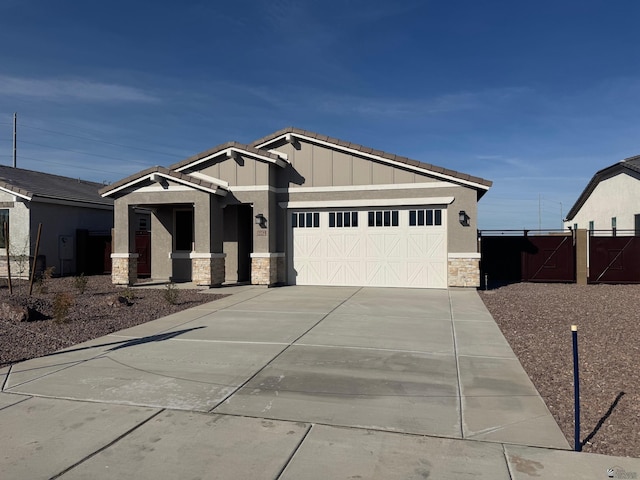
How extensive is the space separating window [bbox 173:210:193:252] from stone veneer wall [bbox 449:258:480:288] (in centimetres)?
1010

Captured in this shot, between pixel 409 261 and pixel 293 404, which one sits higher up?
pixel 409 261

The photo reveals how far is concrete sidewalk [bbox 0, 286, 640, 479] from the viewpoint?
3842mm

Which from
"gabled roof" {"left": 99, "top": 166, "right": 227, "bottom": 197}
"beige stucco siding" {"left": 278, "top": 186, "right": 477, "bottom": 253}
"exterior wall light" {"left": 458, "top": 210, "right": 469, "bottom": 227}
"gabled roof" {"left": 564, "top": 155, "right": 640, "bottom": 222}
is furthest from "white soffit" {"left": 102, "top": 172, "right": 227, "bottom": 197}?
"gabled roof" {"left": 564, "top": 155, "right": 640, "bottom": 222}

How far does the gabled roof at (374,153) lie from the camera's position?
1556cm

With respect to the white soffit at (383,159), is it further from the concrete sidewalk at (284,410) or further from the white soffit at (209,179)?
the concrete sidewalk at (284,410)

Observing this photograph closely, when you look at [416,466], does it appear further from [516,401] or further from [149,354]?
[149,354]

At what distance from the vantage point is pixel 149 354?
730 centimetres

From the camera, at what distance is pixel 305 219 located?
17.4 metres

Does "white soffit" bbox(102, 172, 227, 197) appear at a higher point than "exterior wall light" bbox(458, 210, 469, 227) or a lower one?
higher

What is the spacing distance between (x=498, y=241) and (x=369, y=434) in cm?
1570

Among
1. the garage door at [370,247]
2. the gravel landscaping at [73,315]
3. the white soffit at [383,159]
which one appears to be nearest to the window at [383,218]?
the garage door at [370,247]

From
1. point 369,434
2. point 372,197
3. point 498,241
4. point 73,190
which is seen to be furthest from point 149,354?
point 73,190

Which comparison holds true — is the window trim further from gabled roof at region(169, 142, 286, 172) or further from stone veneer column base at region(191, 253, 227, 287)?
stone veneer column base at region(191, 253, 227, 287)

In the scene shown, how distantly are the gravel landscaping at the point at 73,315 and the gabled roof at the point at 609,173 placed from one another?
68.6 ft
